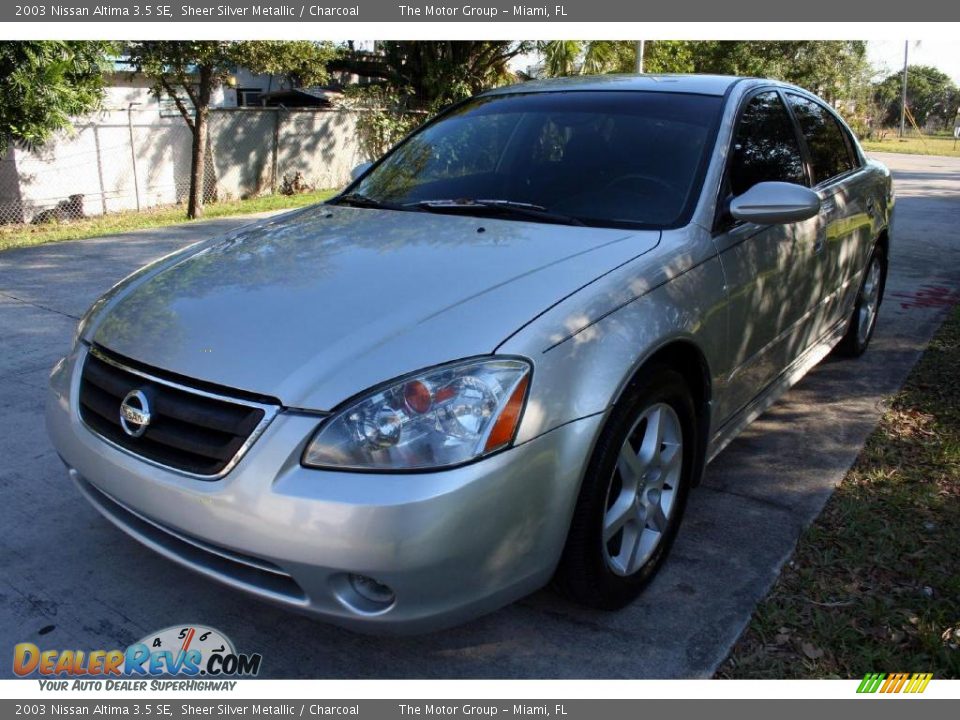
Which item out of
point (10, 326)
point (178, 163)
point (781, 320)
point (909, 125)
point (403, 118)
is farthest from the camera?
point (909, 125)

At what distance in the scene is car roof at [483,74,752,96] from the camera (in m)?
3.54

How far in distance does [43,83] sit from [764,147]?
833 centimetres

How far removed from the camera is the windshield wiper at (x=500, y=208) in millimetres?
3033

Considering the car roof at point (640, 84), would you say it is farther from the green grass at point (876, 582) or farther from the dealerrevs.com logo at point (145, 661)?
the dealerrevs.com logo at point (145, 661)

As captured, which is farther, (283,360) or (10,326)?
(10,326)

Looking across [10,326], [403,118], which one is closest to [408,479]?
[10,326]

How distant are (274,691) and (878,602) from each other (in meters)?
1.97

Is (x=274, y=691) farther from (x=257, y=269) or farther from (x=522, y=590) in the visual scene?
(x=257, y=269)

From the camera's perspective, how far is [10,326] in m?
5.55

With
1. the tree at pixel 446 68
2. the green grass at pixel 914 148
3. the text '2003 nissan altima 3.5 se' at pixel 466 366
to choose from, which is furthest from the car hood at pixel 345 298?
the green grass at pixel 914 148

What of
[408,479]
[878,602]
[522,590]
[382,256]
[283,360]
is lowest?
[878,602]

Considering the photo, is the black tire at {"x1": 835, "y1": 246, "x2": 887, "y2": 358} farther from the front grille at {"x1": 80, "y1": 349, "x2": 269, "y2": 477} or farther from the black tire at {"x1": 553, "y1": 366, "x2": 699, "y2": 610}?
the front grille at {"x1": 80, "y1": 349, "x2": 269, "y2": 477}

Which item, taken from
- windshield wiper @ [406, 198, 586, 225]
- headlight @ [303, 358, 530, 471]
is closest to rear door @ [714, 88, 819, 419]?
windshield wiper @ [406, 198, 586, 225]

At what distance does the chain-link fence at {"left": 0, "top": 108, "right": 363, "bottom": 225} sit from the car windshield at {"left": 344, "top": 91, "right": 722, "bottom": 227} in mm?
9182
